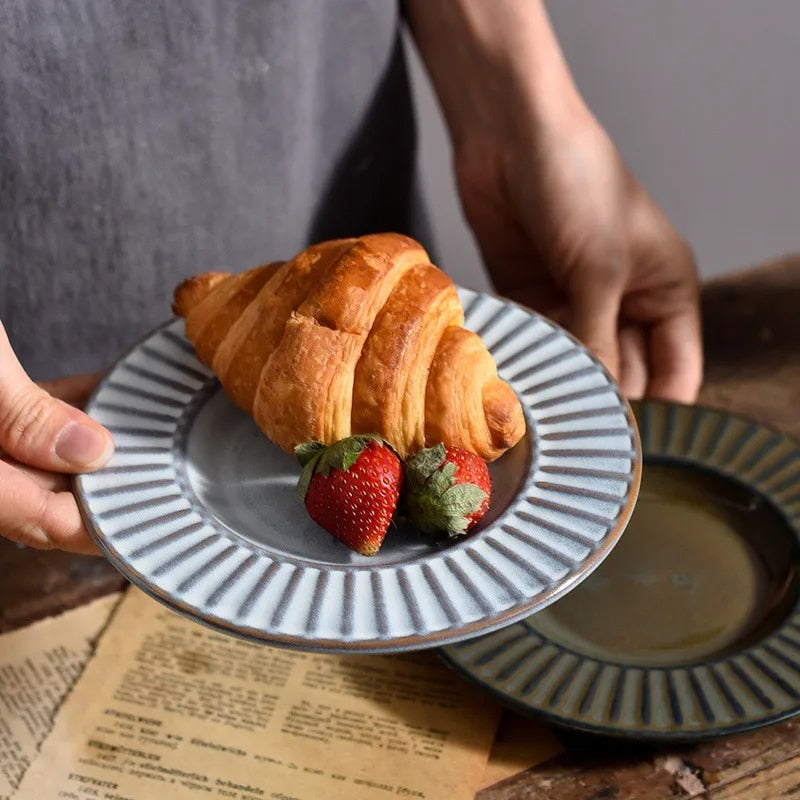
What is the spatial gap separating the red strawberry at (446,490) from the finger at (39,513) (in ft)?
0.77

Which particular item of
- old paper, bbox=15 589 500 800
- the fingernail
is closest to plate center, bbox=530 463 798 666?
old paper, bbox=15 589 500 800

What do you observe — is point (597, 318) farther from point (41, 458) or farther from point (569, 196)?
point (41, 458)

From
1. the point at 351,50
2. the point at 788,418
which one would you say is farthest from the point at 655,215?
the point at 351,50

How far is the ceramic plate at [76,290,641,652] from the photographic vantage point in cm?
61

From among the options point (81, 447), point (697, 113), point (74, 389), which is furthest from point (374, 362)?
Result: point (697, 113)

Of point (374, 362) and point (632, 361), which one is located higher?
point (374, 362)

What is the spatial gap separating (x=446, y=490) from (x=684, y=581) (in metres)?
→ 0.25

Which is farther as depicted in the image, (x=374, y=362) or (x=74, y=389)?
(x=74, y=389)

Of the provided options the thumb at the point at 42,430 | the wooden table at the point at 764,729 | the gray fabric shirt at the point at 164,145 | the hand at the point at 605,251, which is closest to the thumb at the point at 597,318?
the hand at the point at 605,251

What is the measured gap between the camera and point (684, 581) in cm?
80

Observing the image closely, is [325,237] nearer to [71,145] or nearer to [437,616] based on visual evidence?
[71,145]

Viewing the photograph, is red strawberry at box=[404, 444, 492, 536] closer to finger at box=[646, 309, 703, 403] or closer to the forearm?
finger at box=[646, 309, 703, 403]

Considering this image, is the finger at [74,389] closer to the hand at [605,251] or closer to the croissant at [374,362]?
the croissant at [374,362]

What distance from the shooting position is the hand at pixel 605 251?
106cm
